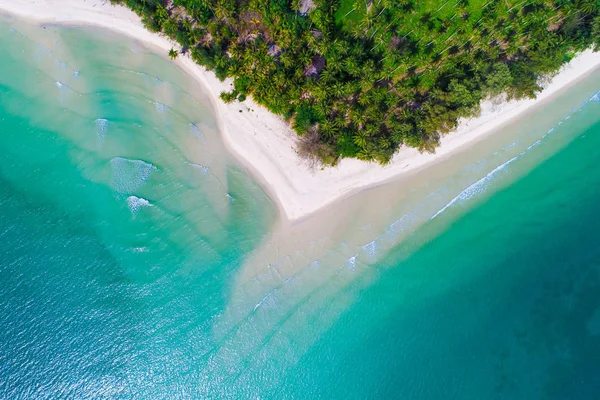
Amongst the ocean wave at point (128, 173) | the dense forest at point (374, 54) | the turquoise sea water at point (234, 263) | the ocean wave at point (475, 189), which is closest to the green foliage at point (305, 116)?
the dense forest at point (374, 54)

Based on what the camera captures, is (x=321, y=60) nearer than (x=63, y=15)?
Yes

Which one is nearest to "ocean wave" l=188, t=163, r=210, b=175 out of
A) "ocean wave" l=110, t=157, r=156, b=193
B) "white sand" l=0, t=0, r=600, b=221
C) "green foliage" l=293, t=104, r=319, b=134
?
"white sand" l=0, t=0, r=600, b=221

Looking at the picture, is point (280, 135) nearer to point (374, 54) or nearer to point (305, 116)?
point (305, 116)

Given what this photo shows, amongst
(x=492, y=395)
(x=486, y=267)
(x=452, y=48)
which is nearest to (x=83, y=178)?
(x=452, y=48)

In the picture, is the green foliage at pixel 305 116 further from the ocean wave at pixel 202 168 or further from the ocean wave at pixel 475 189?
the ocean wave at pixel 475 189

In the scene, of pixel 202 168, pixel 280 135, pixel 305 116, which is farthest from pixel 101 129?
pixel 305 116

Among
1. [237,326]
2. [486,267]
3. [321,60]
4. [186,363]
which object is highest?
[321,60]

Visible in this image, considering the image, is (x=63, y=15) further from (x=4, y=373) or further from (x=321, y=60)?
(x=4, y=373)
